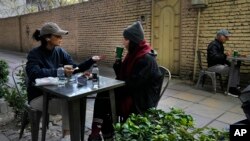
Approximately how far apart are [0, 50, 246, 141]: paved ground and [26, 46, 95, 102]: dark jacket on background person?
74 cm

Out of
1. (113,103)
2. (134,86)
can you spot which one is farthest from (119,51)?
(113,103)

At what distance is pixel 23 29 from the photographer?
15852 millimetres

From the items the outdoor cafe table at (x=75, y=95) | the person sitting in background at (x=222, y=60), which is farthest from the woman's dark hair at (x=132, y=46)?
the person sitting in background at (x=222, y=60)

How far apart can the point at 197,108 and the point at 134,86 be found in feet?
7.48

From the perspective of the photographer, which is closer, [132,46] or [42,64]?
[132,46]

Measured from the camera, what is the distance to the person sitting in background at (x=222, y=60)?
531 centimetres

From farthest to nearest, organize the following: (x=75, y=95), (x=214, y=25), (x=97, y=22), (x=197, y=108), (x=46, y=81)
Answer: (x=97, y=22) < (x=214, y=25) < (x=197, y=108) < (x=46, y=81) < (x=75, y=95)

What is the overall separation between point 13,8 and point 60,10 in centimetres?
1124

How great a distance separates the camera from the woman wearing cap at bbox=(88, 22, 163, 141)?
2.67 m

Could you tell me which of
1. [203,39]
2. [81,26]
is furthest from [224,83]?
[81,26]

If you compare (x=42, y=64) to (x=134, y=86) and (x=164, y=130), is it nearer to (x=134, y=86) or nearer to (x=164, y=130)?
(x=134, y=86)

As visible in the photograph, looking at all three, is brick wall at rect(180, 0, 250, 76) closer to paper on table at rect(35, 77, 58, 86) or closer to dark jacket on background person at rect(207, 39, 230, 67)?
dark jacket on background person at rect(207, 39, 230, 67)

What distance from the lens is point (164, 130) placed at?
1.65 meters

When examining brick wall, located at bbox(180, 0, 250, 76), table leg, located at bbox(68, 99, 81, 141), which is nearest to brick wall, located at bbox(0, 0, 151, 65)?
brick wall, located at bbox(180, 0, 250, 76)
